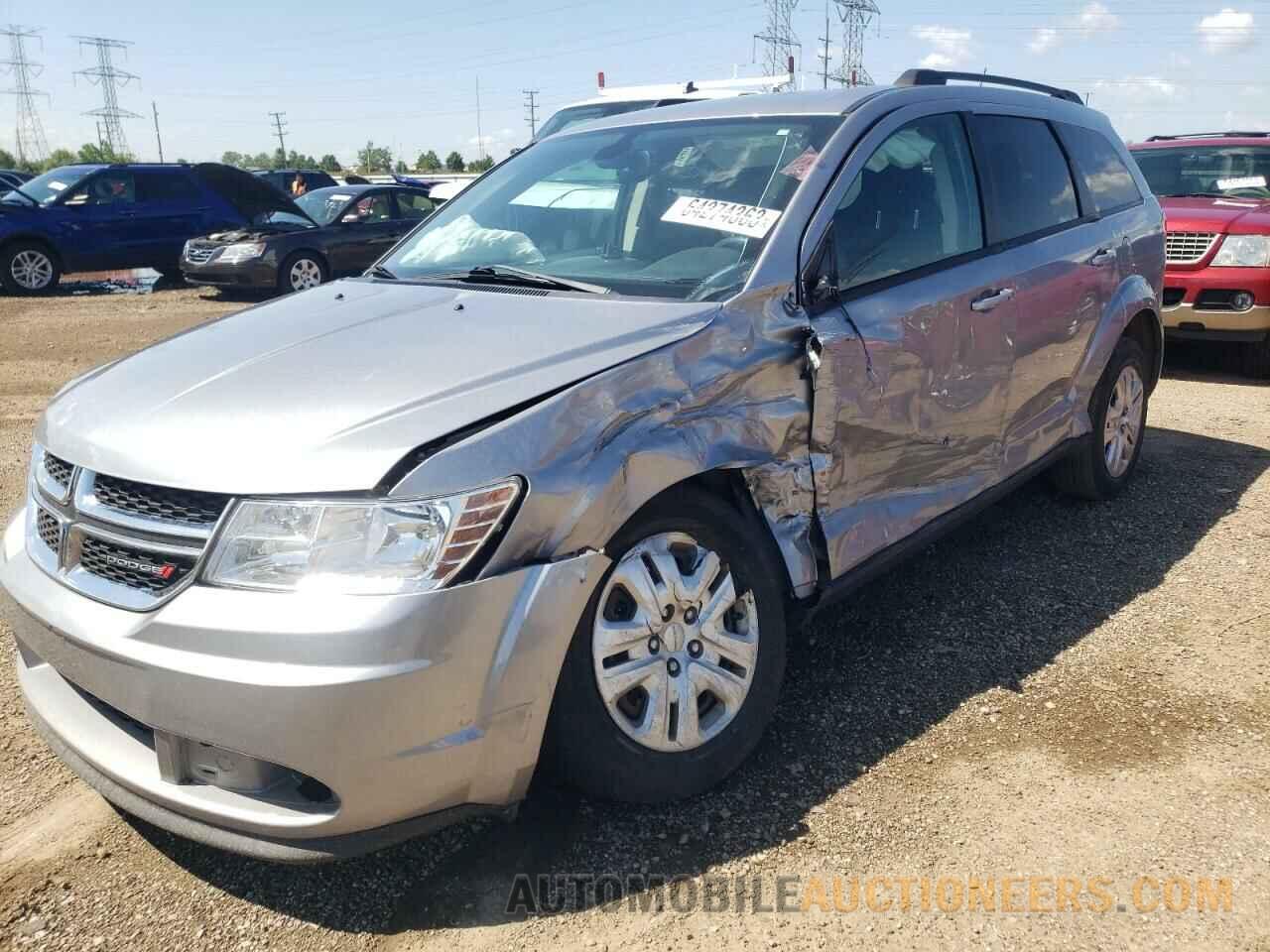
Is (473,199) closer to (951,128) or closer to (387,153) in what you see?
(951,128)

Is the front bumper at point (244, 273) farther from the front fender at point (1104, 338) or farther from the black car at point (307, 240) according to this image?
the front fender at point (1104, 338)

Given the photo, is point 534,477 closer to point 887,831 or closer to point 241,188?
point 887,831

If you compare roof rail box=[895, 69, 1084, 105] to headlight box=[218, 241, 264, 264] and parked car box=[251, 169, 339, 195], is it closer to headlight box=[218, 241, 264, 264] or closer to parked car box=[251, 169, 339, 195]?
headlight box=[218, 241, 264, 264]

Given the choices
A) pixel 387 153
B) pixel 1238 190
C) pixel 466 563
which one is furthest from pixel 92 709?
pixel 387 153

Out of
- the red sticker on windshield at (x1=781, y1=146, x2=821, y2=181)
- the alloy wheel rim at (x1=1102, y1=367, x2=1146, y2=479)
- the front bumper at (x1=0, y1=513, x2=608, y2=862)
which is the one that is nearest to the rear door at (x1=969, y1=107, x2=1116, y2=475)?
the alloy wheel rim at (x1=1102, y1=367, x2=1146, y2=479)

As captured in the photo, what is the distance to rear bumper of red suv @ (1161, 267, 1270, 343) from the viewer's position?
779 centimetres

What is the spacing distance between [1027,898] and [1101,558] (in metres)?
2.35

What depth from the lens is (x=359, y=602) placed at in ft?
6.66

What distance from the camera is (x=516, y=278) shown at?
3162mm

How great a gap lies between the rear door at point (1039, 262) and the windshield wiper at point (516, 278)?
1.70 m

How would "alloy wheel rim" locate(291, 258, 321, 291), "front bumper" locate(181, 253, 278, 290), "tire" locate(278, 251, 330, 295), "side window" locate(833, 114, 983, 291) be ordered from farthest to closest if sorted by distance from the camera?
A: 1. "alloy wheel rim" locate(291, 258, 321, 291)
2. "tire" locate(278, 251, 330, 295)
3. "front bumper" locate(181, 253, 278, 290)
4. "side window" locate(833, 114, 983, 291)

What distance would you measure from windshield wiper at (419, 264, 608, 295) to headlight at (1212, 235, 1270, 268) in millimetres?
6818

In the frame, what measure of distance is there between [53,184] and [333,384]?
14.5m

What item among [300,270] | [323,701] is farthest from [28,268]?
[323,701]
